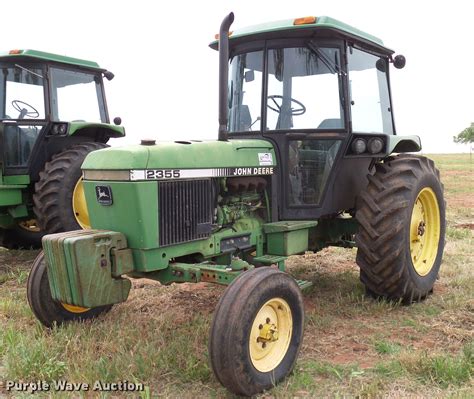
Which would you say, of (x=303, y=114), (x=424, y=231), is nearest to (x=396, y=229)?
(x=424, y=231)

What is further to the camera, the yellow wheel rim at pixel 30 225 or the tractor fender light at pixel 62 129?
the yellow wheel rim at pixel 30 225

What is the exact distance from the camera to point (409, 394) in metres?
3.02

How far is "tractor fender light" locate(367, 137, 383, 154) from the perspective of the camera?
14.9 feet

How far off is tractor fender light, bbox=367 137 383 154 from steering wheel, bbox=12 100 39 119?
4.44m

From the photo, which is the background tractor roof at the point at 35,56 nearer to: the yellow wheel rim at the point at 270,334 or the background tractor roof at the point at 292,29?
the background tractor roof at the point at 292,29

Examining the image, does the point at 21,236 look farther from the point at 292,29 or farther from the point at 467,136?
the point at 467,136

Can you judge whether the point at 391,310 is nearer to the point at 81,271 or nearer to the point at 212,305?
the point at 212,305

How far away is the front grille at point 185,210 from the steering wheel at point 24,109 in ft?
13.2

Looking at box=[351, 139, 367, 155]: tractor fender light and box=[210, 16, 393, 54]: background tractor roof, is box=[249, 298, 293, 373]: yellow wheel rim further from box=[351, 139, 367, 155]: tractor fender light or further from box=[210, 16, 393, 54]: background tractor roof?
box=[210, 16, 393, 54]: background tractor roof

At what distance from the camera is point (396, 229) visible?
4320 mm

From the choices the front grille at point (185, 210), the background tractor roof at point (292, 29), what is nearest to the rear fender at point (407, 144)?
the background tractor roof at point (292, 29)

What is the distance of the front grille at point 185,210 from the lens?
3502 mm

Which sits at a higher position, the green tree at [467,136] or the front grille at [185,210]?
the green tree at [467,136]

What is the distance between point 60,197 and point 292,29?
3363 mm
